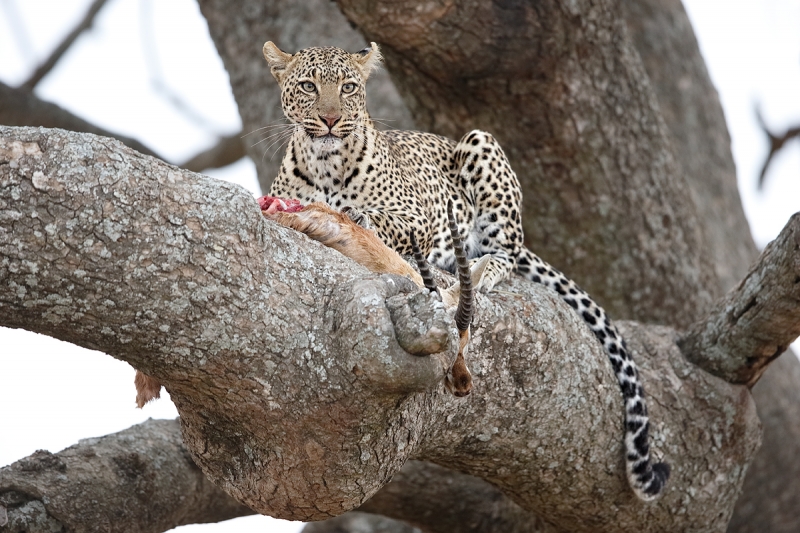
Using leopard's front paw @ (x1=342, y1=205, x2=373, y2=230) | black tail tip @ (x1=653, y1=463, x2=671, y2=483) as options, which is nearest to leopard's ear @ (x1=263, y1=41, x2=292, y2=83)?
leopard's front paw @ (x1=342, y1=205, x2=373, y2=230)

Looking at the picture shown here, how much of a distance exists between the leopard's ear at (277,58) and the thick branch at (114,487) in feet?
7.26

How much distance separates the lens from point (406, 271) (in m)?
4.51

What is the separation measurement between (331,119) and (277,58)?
2.32ft

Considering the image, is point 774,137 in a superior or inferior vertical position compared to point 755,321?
superior

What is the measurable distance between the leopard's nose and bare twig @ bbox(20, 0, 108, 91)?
556cm

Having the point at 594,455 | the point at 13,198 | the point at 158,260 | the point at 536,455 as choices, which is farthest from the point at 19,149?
the point at 594,455

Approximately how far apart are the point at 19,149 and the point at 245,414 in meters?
1.25

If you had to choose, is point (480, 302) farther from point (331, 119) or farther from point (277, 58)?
point (277, 58)

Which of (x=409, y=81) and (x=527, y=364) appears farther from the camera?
(x=409, y=81)

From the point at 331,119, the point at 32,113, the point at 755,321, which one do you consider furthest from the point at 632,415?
the point at 32,113

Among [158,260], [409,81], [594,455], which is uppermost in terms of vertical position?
[409,81]

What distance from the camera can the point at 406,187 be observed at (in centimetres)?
629

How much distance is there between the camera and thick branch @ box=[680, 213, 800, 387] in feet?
17.3

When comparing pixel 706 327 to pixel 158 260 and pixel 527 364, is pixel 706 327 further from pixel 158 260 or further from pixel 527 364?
pixel 158 260
